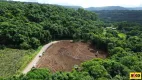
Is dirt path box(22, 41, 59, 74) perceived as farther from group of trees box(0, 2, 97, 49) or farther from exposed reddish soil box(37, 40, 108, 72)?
group of trees box(0, 2, 97, 49)

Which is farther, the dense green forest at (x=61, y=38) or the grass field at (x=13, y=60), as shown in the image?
the grass field at (x=13, y=60)

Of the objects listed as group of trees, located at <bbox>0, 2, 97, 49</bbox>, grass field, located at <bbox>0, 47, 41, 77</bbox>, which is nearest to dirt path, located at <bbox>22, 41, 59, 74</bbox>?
grass field, located at <bbox>0, 47, 41, 77</bbox>

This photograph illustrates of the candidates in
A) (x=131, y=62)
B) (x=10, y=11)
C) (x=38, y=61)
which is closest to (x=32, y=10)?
(x=10, y=11)

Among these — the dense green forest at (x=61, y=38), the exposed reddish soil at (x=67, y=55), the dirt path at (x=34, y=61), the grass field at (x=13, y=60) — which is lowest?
the exposed reddish soil at (x=67, y=55)

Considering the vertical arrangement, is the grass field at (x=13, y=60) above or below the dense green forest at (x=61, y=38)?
below

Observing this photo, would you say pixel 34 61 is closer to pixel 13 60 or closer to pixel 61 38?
pixel 13 60

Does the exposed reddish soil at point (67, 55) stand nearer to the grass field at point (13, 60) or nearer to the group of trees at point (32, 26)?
the grass field at point (13, 60)

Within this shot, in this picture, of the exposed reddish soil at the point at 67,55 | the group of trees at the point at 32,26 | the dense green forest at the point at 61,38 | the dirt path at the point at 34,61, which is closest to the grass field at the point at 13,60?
the dirt path at the point at 34,61
